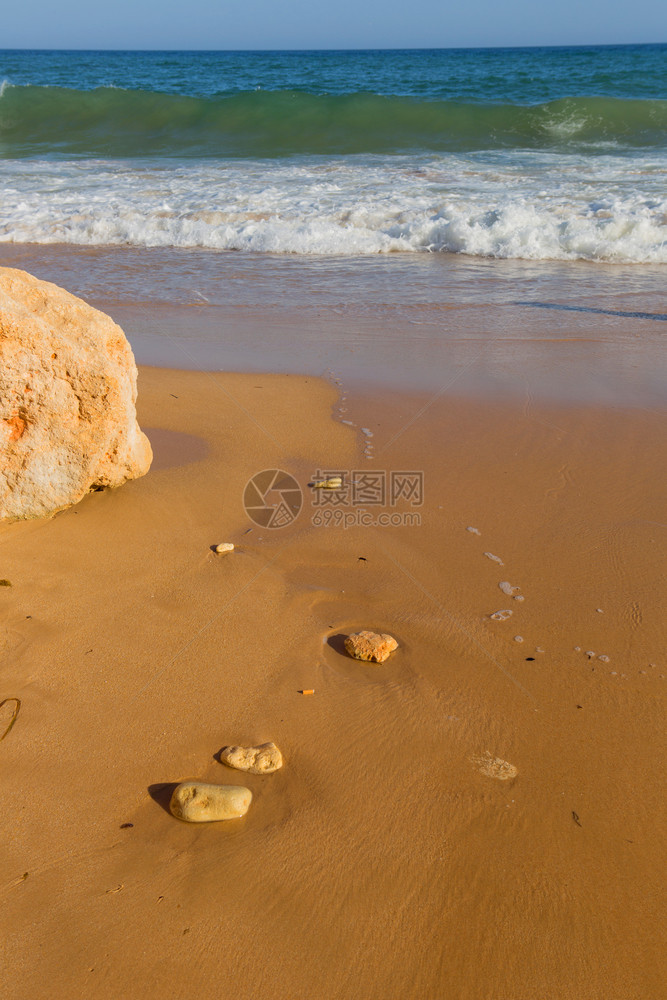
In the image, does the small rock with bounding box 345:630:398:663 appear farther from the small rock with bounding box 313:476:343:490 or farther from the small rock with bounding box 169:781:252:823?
the small rock with bounding box 313:476:343:490

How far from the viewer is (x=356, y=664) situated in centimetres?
221

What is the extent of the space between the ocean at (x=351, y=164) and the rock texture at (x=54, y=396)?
5417 millimetres

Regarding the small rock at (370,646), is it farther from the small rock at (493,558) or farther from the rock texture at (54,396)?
the rock texture at (54,396)

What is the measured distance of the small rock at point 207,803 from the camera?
5.55ft

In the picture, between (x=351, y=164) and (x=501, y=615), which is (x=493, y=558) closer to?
(x=501, y=615)

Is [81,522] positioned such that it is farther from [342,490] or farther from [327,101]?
[327,101]

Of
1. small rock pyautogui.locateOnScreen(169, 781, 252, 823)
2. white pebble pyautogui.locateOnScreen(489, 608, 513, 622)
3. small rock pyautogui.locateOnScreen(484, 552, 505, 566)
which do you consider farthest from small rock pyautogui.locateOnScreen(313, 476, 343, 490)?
small rock pyautogui.locateOnScreen(169, 781, 252, 823)

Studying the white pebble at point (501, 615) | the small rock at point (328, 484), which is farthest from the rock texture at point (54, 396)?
the white pebble at point (501, 615)

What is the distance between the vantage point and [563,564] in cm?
267

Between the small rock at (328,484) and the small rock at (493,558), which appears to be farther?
the small rock at (328,484)

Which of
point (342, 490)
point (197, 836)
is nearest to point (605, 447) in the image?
point (342, 490)

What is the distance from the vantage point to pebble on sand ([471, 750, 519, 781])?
6.03ft

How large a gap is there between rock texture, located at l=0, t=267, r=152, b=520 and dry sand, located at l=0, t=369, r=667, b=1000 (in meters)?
0.16

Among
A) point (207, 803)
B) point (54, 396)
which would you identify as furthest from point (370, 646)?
point (54, 396)
